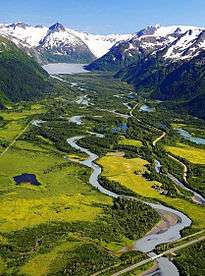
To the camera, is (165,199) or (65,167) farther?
(65,167)

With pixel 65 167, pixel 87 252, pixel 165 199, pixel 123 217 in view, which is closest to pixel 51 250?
pixel 87 252

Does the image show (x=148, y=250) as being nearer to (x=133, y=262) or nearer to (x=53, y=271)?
(x=133, y=262)

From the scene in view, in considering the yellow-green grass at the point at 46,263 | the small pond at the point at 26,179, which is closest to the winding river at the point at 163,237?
the yellow-green grass at the point at 46,263

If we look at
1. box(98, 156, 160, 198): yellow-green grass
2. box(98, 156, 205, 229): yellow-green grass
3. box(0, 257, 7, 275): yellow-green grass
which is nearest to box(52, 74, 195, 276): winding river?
box(98, 156, 205, 229): yellow-green grass

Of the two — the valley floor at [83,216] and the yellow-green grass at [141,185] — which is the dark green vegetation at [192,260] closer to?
the valley floor at [83,216]

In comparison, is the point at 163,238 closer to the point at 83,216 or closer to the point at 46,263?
the point at 83,216
